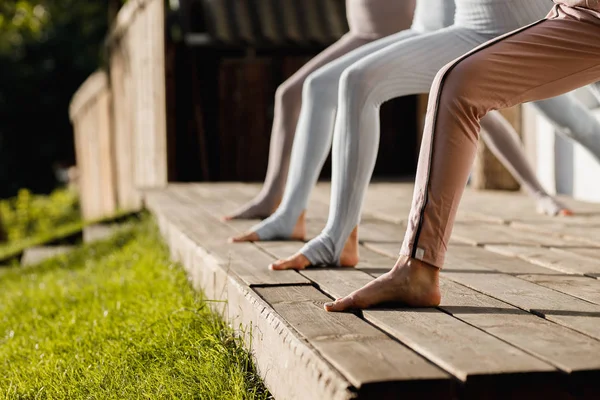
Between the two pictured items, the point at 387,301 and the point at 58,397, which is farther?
the point at 58,397

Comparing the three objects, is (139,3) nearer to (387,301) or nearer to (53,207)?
(387,301)

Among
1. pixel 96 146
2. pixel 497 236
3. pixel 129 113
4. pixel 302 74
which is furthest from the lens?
pixel 96 146

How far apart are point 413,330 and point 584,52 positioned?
32.0 inches

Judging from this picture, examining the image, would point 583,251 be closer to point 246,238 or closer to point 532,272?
point 532,272

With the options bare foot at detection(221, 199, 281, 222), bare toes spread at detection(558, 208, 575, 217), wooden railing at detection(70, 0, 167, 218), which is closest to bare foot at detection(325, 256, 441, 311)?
bare foot at detection(221, 199, 281, 222)

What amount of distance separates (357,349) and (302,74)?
2397mm

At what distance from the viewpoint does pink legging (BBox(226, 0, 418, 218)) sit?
351 cm

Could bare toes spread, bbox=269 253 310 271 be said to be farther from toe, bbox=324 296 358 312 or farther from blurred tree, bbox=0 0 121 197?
blurred tree, bbox=0 0 121 197

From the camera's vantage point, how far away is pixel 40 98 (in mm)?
22406

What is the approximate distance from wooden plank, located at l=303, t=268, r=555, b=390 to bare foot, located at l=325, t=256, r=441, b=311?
0.03 m

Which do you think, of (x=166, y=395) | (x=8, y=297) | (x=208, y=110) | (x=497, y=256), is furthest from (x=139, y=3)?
(x=166, y=395)

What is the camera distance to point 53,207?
690 inches

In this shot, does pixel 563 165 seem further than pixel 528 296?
Yes

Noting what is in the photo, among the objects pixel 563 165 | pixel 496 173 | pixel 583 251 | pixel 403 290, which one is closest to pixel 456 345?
pixel 403 290
